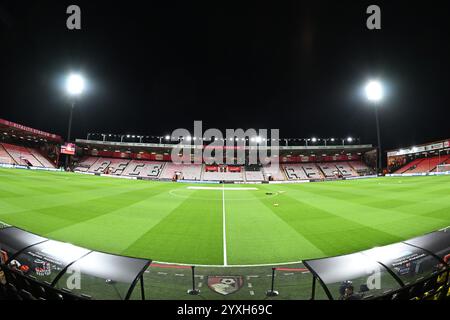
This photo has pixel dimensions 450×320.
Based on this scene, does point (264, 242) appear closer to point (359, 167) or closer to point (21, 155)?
point (21, 155)

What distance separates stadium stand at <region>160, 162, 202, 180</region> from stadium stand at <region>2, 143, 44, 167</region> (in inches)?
1101

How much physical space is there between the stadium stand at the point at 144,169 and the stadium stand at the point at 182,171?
1.73 metres

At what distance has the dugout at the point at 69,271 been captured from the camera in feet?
9.63

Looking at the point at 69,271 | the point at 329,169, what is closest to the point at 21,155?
the point at 69,271

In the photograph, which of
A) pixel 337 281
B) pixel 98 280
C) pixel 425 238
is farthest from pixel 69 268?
pixel 425 238

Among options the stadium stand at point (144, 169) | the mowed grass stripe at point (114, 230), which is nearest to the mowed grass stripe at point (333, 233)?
the mowed grass stripe at point (114, 230)

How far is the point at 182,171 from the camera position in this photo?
5550 centimetres

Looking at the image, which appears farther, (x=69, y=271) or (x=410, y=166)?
(x=410, y=166)

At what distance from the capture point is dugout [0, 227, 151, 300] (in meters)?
2.94

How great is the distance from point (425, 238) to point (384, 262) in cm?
186

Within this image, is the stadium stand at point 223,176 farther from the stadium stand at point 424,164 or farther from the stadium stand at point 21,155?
the stadium stand at point 424,164

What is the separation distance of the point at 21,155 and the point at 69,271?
5967 centimetres

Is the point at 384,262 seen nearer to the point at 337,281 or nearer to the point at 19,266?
the point at 337,281

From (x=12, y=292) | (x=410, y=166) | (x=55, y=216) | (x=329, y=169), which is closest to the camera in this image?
(x=12, y=292)
